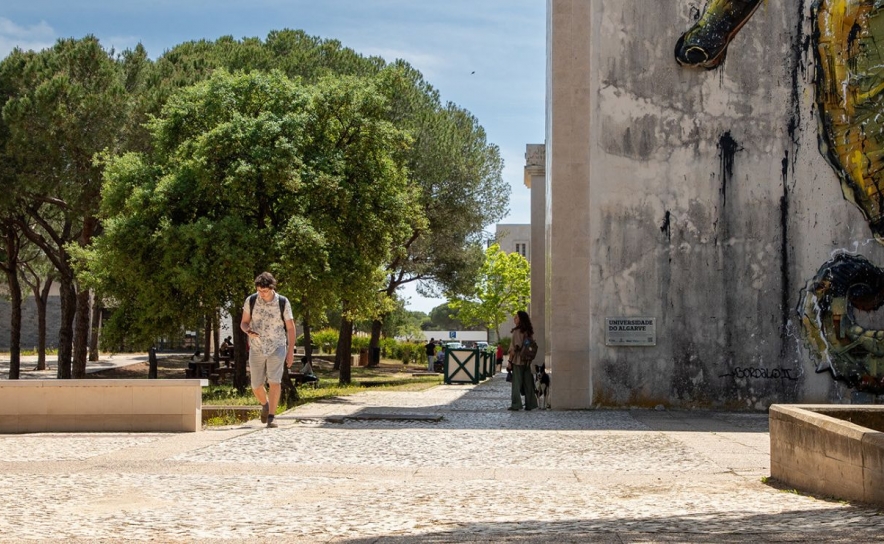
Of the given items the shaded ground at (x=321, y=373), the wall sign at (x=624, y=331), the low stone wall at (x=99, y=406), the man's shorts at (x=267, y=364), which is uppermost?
the wall sign at (x=624, y=331)

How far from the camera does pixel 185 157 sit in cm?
2108

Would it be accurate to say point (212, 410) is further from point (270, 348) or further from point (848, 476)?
point (848, 476)

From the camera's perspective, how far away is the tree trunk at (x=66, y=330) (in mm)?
30734

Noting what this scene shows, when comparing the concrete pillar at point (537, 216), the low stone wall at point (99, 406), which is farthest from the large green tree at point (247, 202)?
the low stone wall at point (99, 406)

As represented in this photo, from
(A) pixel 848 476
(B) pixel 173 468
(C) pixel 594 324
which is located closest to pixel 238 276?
(C) pixel 594 324

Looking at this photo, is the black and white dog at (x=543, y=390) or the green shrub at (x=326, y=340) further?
the green shrub at (x=326, y=340)

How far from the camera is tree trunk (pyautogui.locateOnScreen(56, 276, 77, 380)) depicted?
101ft

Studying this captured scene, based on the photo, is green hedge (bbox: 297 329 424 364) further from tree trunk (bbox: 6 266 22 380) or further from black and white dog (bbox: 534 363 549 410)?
black and white dog (bbox: 534 363 549 410)

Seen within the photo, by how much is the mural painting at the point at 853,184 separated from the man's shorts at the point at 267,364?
349 inches

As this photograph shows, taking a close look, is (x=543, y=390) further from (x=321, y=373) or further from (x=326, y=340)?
(x=326, y=340)

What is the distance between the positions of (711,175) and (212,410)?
831 centimetres

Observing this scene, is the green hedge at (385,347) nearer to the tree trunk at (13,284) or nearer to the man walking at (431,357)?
the man walking at (431,357)

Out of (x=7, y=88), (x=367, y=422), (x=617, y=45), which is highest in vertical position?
(x=7, y=88)

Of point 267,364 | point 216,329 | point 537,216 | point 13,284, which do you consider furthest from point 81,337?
point 267,364
